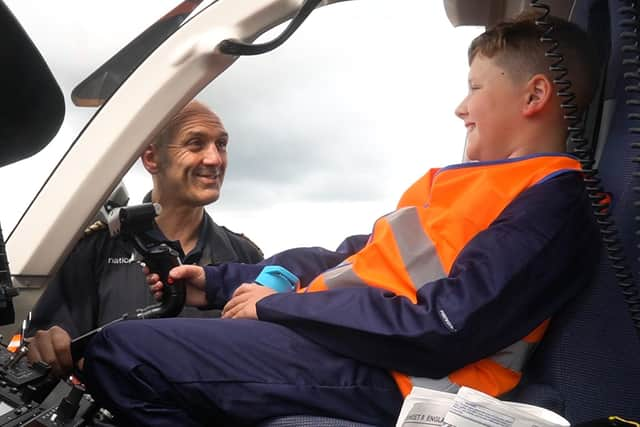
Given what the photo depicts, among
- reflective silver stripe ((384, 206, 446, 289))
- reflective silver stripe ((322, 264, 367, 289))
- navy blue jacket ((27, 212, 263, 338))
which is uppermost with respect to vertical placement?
reflective silver stripe ((384, 206, 446, 289))

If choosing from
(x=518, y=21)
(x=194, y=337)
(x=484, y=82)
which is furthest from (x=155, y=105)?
(x=518, y=21)

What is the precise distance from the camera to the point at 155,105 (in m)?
1.31

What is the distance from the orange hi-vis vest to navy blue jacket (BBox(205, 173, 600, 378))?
34mm

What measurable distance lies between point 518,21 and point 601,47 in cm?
17

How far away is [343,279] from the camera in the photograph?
1.15m

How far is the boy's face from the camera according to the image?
Result: 49.3 inches

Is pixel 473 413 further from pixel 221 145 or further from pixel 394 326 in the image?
pixel 221 145

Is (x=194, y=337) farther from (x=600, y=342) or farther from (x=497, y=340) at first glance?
(x=600, y=342)

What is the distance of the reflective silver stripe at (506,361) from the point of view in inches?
40.3

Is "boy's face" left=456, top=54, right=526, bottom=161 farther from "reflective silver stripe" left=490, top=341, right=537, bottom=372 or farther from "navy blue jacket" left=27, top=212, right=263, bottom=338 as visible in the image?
"navy blue jacket" left=27, top=212, right=263, bottom=338

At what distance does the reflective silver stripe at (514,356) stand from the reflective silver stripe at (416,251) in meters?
0.16

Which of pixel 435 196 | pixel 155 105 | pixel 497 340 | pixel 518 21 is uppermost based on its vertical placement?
pixel 518 21

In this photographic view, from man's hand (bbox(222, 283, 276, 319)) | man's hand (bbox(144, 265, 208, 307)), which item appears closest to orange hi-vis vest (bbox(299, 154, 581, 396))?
man's hand (bbox(222, 283, 276, 319))

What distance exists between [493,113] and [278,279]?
1.79ft
